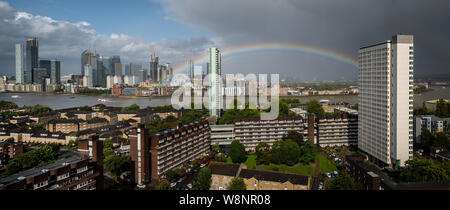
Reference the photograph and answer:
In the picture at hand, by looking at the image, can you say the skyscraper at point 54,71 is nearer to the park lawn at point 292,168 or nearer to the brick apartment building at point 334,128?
the brick apartment building at point 334,128

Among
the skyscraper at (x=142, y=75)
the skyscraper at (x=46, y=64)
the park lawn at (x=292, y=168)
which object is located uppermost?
the skyscraper at (x=46, y=64)

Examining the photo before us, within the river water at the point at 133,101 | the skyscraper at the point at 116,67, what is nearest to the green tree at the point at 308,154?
the river water at the point at 133,101

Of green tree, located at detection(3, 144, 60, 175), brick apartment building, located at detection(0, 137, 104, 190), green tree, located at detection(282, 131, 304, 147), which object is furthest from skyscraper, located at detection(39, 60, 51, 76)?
brick apartment building, located at detection(0, 137, 104, 190)

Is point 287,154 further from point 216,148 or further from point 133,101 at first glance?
point 133,101

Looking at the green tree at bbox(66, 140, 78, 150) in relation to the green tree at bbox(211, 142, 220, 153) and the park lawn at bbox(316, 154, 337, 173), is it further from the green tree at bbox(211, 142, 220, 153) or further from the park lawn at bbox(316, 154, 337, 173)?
the park lawn at bbox(316, 154, 337, 173)
